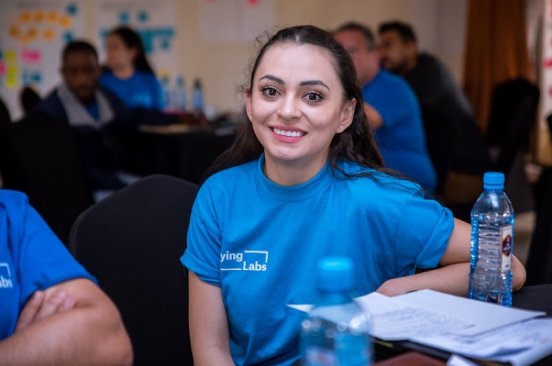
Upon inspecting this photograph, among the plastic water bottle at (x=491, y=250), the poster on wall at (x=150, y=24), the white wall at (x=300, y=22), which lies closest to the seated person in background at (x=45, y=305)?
the plastic water bottle at (x=491, y=250)

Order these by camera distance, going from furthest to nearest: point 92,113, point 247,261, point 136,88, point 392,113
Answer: point 136,88, point 92,113, point 392,113, point 247,261

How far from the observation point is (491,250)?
1618 mm

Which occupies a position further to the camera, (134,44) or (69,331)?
(134,44)

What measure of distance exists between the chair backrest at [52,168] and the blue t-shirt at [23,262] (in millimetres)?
1790

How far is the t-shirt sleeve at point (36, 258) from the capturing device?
4.67 feet

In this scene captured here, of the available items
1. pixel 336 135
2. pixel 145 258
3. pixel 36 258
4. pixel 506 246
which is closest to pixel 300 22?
pixel 336 135

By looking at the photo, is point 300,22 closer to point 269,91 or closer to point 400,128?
point 400,128

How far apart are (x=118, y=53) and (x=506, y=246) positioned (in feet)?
15.6

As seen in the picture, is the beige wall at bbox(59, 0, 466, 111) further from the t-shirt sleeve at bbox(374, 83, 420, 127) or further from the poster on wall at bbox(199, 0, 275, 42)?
the t-shirt sleeve at bbox(374, 83, 420, 127)

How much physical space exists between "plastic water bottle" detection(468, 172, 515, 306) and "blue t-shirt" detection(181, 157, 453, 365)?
0.07 m

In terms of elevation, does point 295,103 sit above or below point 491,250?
above

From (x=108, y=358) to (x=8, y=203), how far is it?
35cm

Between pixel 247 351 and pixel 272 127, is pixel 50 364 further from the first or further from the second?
pixel 272 127

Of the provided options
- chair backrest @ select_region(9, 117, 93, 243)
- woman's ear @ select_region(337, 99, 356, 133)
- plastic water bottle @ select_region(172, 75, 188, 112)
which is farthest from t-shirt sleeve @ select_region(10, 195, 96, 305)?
plastic water bottle @ select_region(172, 75, 188, 112)
